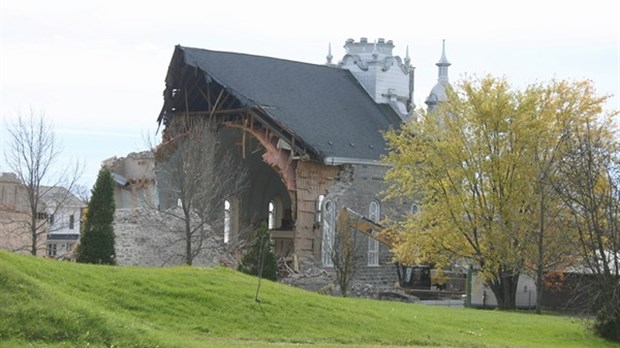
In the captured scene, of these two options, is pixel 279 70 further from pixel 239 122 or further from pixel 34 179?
pixel 34 179

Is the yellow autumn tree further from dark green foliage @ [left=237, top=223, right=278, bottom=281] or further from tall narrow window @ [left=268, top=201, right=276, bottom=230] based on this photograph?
tall narrow window @ [left=268, top=201, right=276, bottom=230]

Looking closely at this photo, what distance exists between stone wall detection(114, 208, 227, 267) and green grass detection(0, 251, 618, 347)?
24209mm

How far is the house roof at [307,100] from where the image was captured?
182 ft

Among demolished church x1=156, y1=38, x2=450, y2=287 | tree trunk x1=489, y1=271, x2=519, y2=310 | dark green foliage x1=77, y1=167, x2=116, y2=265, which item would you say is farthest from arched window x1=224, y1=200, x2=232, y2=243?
tree trunk x1=489, y1=271, x2=519, y2=310

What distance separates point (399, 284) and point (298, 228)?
5.59 m

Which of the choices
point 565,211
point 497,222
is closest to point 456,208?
point 497,222

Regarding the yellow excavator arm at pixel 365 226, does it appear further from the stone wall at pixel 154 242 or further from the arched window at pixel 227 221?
the arched window at pixel 227 221

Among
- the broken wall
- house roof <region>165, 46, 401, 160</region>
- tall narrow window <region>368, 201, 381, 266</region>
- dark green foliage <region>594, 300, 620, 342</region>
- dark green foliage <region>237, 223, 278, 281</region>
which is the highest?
house roof <region>165, 46, 401, 160</region>

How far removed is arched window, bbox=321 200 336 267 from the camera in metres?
53.9

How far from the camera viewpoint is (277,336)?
2167 centimetres

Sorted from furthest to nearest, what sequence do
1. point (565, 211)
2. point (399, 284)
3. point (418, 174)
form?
point (399, 284)
point (418, 174)
point (565, 211)

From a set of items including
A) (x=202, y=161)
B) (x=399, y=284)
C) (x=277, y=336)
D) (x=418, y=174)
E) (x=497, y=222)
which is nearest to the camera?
(x=277, y=336)

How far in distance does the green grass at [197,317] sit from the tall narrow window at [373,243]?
94.5ft

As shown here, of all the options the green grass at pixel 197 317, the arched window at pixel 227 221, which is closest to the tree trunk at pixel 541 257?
the green grass at pixel 197 317
